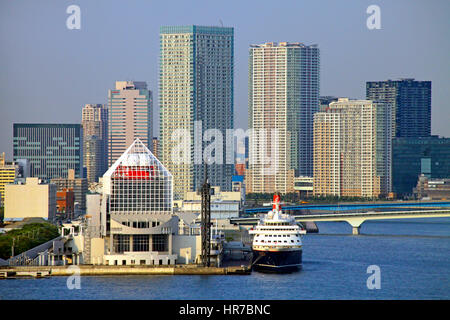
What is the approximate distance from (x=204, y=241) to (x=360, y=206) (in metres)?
51.4

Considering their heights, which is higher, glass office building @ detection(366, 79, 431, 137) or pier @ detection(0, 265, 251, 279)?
glass office building @ detection(366, 79, 431, 137)

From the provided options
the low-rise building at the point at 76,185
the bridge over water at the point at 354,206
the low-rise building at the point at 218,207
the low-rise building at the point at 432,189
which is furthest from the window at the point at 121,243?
the low-rise building at the point at 432,189

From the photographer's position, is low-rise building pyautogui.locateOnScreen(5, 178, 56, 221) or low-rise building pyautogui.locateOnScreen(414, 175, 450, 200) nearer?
low-rise building pyautogui.locateOnScreen(5, 178, 56, 221)

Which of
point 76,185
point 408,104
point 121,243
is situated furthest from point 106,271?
point 408,104

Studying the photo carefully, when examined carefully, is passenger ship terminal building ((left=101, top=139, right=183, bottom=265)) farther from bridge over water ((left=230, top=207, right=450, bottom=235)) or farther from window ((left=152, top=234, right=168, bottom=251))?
bridge over water ((left=230, top=207, right=450, bottom=235))

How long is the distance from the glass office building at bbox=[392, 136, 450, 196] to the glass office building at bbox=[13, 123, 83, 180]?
1646 inches

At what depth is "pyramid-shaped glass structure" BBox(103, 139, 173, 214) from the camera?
48.3m

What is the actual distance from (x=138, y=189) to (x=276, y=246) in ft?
24.2

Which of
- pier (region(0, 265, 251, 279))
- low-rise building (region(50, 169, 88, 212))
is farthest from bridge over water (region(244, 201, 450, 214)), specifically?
pier (region(0, 265, 251, 279))

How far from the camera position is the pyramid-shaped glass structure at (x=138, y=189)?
48.3m

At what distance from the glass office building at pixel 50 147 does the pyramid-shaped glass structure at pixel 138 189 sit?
84.8 meters
